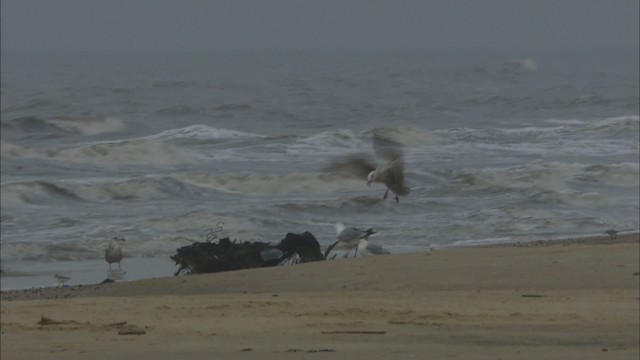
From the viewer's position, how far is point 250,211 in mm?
16219

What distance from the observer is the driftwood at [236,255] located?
10.7 metres

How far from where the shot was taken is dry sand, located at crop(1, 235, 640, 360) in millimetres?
5582

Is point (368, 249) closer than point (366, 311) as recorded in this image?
No

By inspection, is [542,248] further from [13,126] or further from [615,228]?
[13,126]

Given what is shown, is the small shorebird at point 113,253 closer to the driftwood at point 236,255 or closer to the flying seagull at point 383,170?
the driftwood at point 236,255

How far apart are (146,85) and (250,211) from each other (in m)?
38.9

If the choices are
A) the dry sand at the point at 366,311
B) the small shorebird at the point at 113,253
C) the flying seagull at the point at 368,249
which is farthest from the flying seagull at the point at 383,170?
the small shorebird at the point at 113,253

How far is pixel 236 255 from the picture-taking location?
10.7m

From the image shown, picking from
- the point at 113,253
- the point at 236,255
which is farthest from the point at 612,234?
the point at 113,253

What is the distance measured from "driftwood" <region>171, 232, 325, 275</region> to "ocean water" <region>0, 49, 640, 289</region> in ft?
2.31

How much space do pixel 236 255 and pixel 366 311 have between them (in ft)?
11.5

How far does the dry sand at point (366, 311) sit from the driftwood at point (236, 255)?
2.16 ft

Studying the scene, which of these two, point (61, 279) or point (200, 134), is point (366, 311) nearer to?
point (61, 279)

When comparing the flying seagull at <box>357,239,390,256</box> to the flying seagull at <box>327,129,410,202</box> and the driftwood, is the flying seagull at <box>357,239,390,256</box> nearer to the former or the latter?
the driftwood
